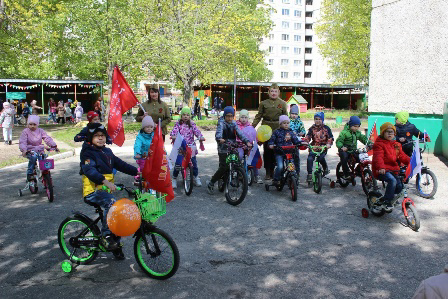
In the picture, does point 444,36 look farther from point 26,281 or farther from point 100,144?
point 26,281

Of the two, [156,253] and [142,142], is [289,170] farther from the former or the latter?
[156,253]

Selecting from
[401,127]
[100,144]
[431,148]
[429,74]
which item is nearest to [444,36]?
[429,74]

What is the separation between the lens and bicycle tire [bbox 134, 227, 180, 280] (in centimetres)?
424

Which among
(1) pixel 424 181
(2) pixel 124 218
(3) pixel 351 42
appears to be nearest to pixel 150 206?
(2) pixel 124 218

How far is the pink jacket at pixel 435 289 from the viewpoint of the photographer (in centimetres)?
186

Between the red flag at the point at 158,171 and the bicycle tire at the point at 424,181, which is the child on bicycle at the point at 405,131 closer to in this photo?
the bicycle tire at the point at 424,181

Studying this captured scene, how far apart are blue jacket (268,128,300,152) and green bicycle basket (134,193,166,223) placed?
14.0 feet

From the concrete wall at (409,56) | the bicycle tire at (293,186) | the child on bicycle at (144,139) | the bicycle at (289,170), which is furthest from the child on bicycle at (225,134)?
the concrete wall at (409,56)

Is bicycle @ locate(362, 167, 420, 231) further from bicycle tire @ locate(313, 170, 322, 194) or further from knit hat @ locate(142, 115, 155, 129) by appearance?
knit hat @ locate(142, 115, 155, 129)

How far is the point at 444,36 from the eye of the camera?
43.0ft

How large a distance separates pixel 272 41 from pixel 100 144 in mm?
86954

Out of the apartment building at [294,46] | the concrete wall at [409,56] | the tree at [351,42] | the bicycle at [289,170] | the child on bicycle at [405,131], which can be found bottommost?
the bicycle at [289,170]

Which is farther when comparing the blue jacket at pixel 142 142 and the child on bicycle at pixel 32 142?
the child on bicycle at pixel 32 142

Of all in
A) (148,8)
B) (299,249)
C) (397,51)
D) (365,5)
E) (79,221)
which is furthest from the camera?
(365,5)
